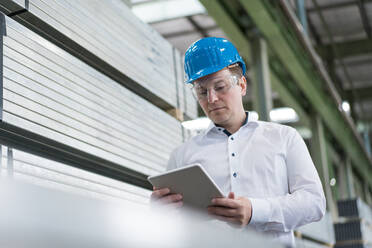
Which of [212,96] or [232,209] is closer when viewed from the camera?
[232,209]

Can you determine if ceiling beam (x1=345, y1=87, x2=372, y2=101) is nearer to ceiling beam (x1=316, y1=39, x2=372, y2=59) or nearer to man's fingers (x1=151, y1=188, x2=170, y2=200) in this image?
ceiling beam (x1=316, y1=39, x2=372, y2=59)

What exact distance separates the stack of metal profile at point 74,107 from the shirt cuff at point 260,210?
2.92 ft

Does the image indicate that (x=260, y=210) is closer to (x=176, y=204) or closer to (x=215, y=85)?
(x=176, y=204)

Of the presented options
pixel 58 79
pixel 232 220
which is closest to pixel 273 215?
pixel 232 220

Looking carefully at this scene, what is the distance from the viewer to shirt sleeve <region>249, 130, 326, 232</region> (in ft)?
5.74

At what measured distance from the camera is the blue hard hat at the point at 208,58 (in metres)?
2.09

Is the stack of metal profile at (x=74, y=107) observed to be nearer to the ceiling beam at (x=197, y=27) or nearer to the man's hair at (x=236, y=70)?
the man's hair at (x=236, y=70)

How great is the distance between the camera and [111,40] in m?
2.64

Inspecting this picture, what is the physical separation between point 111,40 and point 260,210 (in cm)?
138

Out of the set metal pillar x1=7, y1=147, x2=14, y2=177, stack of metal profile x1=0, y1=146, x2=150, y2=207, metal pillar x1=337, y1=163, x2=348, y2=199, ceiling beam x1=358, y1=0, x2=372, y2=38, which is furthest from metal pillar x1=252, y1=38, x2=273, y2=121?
metal pillar x1=337, y1=163, x2=348, y2=199

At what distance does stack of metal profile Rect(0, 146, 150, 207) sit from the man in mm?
407

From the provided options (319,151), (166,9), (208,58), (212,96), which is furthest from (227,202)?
(319,151)

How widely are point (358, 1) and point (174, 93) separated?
587cm

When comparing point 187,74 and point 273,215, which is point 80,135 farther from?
point 273,215
